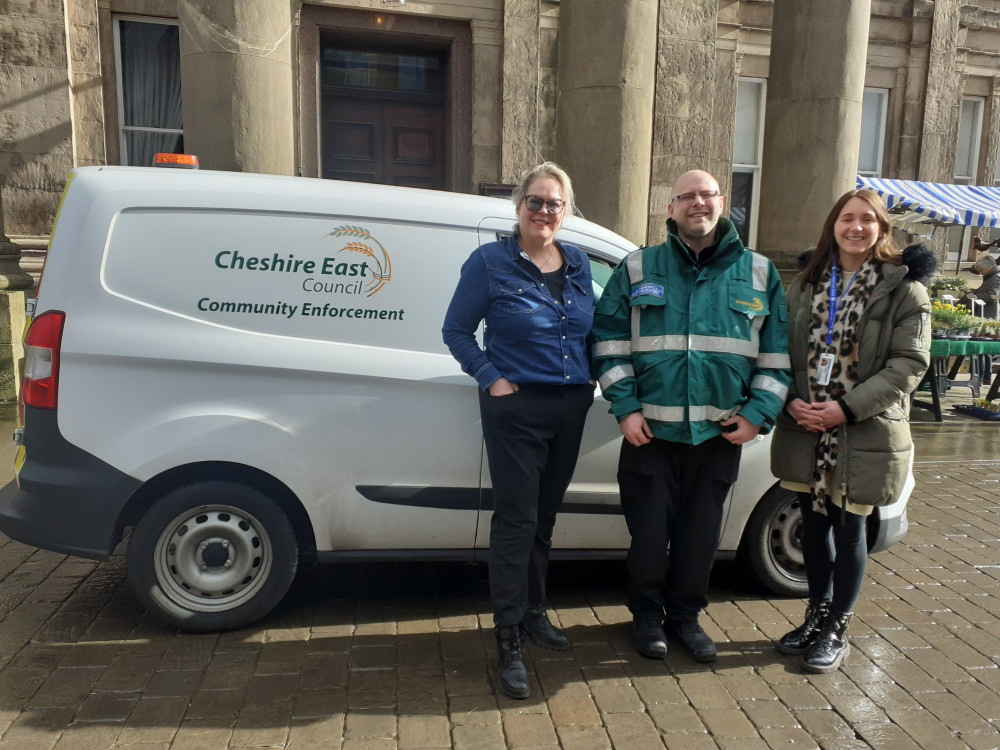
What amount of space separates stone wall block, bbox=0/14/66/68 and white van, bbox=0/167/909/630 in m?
6.65

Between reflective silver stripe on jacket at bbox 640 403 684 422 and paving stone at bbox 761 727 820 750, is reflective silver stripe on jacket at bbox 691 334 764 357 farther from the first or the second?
paving stone at bbox 761 727 820 750

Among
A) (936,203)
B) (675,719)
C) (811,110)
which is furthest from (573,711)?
(936,203)

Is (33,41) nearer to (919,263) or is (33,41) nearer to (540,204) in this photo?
(540,204)

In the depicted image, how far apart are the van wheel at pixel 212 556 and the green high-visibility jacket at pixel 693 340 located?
1.60 metres

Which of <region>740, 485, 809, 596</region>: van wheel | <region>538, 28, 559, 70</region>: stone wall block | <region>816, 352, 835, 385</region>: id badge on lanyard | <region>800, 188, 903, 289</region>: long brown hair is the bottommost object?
<region>740, 485, 809, 596</region>: van wheel

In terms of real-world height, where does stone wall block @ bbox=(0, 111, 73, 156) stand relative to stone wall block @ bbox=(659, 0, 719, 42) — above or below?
below

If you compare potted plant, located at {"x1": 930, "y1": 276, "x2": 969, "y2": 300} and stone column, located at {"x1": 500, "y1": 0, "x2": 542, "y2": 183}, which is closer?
stone column, located at {"x1": 500, "y1": 0, "x2": 542, "y2": 183}

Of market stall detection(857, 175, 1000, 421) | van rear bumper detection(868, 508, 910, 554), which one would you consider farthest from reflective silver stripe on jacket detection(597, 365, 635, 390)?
market stall detection(857, 175, 1000, 421)

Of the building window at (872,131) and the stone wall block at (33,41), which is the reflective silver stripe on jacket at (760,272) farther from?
the building window at (872,131)

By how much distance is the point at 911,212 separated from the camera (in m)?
11.6

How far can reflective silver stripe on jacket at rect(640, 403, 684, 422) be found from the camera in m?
3.24

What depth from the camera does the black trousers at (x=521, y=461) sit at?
125 inches

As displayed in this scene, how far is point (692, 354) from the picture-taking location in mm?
3221

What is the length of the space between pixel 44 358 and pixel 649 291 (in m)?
2.46
